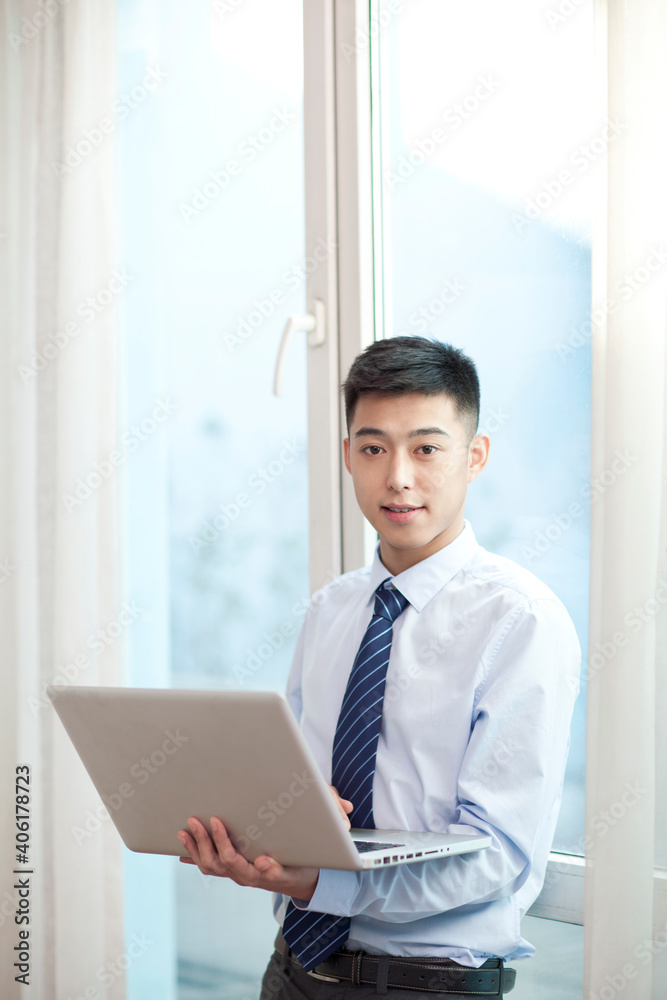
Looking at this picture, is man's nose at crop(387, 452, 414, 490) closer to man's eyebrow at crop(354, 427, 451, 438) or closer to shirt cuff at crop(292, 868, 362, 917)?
man's eyebrow at crop(354, 427, 451, 438)

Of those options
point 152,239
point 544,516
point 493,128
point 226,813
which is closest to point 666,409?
point 544,516

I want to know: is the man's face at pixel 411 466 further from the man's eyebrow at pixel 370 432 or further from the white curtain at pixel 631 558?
the white curtain at pixel 631 558

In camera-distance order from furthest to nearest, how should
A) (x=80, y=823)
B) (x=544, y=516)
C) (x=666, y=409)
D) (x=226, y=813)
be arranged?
(x=80, y=823) → (x=544, y=516) → (x=666, y=409) → (x=226, y=813)

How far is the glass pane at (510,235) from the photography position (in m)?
1.64

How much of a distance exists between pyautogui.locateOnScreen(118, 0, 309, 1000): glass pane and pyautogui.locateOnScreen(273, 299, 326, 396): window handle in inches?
3.8

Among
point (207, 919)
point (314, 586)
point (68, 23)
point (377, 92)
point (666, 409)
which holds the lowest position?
point (207, 919)

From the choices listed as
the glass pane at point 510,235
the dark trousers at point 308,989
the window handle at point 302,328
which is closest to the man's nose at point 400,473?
the glass pane at point 510,235

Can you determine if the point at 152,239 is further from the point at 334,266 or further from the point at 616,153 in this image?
the point at 616,153

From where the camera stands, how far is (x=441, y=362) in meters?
1.45

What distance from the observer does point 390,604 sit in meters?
1.47

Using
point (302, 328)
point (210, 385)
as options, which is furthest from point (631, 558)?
point (210, 385)

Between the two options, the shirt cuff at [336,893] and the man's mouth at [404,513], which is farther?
the man's mouth at [404,513]

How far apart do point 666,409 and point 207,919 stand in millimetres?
1547

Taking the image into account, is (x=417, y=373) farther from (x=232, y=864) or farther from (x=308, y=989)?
(x=308, y=989)
